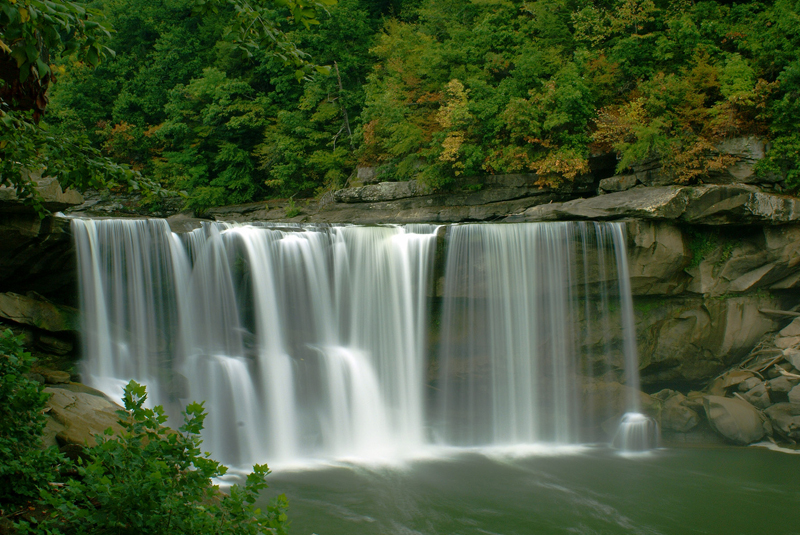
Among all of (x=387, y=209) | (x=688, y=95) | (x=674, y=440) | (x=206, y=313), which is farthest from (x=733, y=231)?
(x=206, y=313)

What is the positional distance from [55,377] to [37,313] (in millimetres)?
1624

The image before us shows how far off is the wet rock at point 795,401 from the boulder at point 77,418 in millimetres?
13480

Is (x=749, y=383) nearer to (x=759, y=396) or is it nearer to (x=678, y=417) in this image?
(x=759, y=396)

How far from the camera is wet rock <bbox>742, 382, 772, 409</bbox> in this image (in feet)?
41.9

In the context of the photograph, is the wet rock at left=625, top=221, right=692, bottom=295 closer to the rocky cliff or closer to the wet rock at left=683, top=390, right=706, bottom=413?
the rocky cliff

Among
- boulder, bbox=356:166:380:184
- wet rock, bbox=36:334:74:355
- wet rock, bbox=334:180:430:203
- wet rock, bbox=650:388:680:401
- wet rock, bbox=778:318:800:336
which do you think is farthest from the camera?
boulder, bbox=356:166:380:184

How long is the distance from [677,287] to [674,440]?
12.2 ft

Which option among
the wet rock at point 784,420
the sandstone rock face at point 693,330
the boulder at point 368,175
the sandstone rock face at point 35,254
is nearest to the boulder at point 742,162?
the sandstone rock face at point 693,330

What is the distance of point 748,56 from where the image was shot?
54.3 ft

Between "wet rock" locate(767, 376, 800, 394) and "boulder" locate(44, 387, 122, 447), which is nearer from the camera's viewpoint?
"boulder" locate(44, 387, 122, 447)

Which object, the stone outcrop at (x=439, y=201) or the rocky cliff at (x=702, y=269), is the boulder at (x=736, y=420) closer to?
the rocky cliff at (x=702, y=269)

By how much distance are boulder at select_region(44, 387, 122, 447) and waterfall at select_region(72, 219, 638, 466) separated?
3.71 metres

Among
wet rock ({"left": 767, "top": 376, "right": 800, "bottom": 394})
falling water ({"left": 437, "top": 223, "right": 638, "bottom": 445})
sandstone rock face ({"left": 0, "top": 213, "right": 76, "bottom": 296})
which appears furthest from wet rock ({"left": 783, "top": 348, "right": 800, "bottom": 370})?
sandstone rock face ({"left": 0, "top": 213, "right": 76, "bottom": 296})

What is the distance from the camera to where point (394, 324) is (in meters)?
13.6
